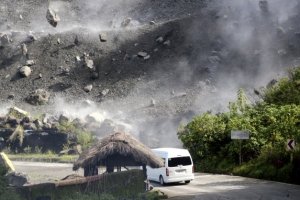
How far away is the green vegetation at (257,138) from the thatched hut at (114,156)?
32.6 ft

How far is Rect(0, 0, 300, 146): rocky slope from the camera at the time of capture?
55.8 m

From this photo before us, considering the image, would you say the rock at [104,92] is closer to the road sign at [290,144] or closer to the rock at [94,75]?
the rock at [94,75]

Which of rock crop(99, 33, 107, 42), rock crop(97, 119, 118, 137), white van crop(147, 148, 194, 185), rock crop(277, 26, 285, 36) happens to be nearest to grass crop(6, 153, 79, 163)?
rock crop(97, 119, 118, 137)

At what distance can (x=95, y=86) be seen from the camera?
208ft

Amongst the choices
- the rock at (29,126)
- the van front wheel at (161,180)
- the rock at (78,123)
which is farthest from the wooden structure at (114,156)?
the rock at (29,126)

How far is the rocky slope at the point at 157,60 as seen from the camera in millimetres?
55750

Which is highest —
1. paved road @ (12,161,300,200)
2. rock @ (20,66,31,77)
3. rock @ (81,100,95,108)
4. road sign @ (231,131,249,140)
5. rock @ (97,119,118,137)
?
rock @ (20,66,31,77)

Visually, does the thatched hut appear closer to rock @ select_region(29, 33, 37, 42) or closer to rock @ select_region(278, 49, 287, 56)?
rock @ select_region(278, 49, 287, 56)

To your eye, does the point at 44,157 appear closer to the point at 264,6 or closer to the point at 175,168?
the point at 175,168

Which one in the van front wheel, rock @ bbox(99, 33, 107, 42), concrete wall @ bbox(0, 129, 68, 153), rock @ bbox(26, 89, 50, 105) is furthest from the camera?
rock @ bbox(99, 33, 107, 42)

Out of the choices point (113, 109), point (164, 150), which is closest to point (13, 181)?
point (164, 150)

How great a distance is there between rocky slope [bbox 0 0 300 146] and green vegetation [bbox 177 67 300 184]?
507 inches

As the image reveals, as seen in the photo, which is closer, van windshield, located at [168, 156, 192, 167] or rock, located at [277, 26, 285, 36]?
van windshield, located at [168, 156, 192, 167]

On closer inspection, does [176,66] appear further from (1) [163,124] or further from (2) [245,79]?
(1) [163,124]
